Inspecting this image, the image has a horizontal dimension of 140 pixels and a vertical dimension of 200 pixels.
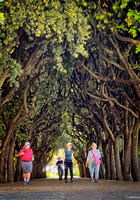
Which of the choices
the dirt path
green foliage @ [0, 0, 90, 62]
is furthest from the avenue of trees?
the dirt path

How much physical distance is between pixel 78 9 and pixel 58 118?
52.6 ft

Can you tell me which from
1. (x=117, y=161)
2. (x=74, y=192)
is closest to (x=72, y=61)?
(x=117, y=161)

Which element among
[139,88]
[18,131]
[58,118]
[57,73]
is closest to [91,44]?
[139,88]

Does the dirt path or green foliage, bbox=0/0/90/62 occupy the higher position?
green foliage, bbox=0/0/90/62

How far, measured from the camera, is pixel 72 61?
16.1m

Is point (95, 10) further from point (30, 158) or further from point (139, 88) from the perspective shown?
point (30, 158)

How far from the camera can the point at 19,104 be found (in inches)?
726

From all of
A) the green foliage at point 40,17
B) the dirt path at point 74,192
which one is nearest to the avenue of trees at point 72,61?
the green foliage at point 40,17

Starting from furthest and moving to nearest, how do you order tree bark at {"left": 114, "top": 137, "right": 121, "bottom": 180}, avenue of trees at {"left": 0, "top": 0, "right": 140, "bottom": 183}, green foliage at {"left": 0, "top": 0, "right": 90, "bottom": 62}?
1. tree bark at {"left": 114, "top": 137, "right": 121, "bottom": 180}
2. avenue of trees at {"left": 0, "top": 0, "right": 140, "bottom": 183}
3. green foliage at {"left": 0, "top": 0, "right": 90, "bottom": 62}

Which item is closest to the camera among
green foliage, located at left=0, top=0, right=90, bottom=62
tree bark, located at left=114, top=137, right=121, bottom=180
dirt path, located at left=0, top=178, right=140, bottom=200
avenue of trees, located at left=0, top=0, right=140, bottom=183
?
dirt path, located at left=0, top=178, right=140, bottom=200

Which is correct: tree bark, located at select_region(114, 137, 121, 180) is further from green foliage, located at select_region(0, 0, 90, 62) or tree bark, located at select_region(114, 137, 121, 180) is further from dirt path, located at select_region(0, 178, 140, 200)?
green foliage, located at select_region(0, 0, 90, 62)

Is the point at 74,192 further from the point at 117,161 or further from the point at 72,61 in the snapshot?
the point at 117,161

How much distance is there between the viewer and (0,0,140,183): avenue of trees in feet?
36.8

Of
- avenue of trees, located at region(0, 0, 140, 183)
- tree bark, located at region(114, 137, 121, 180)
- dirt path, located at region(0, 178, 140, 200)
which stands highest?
avenue of trees, located at region(0, 0, 140, 183)
